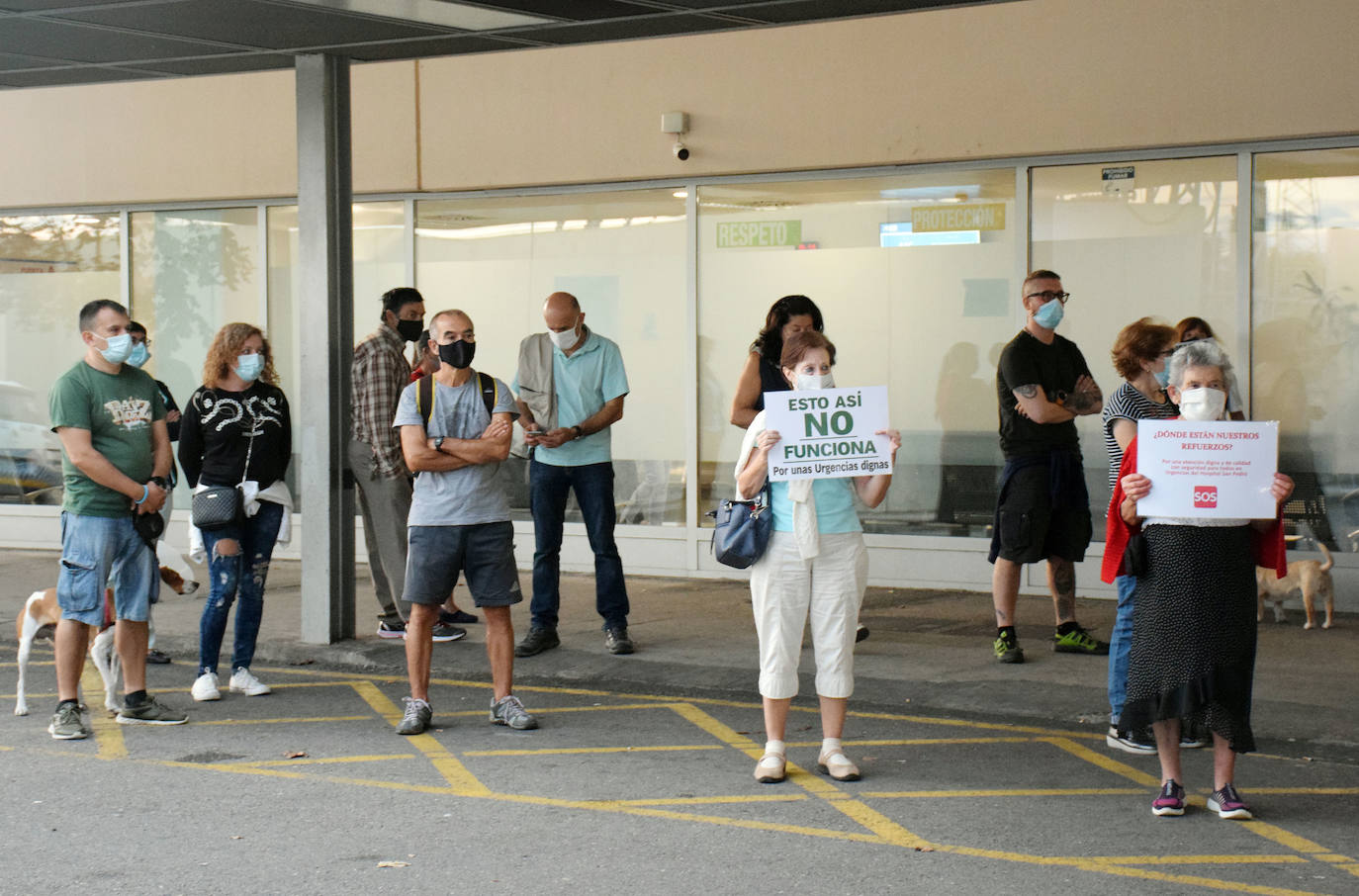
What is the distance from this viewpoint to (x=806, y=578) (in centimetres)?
588

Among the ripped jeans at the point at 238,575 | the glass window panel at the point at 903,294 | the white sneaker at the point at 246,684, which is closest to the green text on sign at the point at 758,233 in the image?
the glass window panel at the point at 903,294

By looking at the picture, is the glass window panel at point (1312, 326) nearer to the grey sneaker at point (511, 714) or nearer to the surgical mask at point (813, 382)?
the surgical mask at point (813, 382)

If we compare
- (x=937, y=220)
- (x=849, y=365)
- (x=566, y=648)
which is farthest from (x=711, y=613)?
(x=937, y=220)

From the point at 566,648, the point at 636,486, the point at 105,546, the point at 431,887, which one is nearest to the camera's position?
the point at 431,887

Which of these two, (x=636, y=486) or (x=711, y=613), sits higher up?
(x=636, y=486)

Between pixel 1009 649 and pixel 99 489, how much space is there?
468 centimetres

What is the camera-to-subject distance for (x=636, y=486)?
11.8 meters

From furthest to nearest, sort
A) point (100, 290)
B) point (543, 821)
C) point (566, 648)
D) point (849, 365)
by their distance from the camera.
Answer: point (100, 290), point (849, 365), point (566, 648), point (543, 821)

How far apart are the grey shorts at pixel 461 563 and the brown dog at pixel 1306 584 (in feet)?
15.9

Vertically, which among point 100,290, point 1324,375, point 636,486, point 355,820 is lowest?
point 355,820

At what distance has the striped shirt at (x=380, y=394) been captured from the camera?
8.34m

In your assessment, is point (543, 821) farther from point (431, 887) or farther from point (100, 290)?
point (100, 290)

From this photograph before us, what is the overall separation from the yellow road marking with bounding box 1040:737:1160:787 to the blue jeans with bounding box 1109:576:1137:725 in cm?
20

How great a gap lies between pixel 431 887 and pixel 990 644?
4724mm
